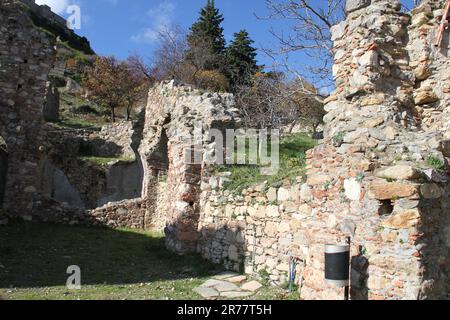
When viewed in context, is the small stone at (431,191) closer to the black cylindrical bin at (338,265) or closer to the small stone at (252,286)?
the black cylindrical bin at (338,265)

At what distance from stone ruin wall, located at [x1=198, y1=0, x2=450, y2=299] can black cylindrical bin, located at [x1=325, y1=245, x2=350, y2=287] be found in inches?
7.3

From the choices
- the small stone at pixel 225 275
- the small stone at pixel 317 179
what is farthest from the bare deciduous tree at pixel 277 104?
the small stone at pixel 317 179

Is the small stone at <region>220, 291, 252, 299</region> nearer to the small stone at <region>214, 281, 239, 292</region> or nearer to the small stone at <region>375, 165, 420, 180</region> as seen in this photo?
the small stone at <region>214, 281, 239, 292</region>

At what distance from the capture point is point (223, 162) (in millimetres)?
9141

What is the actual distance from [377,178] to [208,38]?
33.3 meters

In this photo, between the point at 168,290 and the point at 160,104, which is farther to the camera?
the point at 160,104

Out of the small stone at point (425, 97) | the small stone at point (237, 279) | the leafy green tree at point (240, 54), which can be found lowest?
the small stone at point (237, 279)

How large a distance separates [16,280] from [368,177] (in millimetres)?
5658

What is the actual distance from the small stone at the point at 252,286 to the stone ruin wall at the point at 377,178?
0.30 metres

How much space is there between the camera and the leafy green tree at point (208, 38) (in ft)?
109

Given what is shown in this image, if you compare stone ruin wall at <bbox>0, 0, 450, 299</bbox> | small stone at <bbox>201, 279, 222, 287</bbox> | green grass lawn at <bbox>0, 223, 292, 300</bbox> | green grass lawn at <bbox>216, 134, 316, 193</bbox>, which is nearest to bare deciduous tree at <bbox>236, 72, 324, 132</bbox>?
green grass lawn at <bbox>216, 134, 316, 193</bbox>
